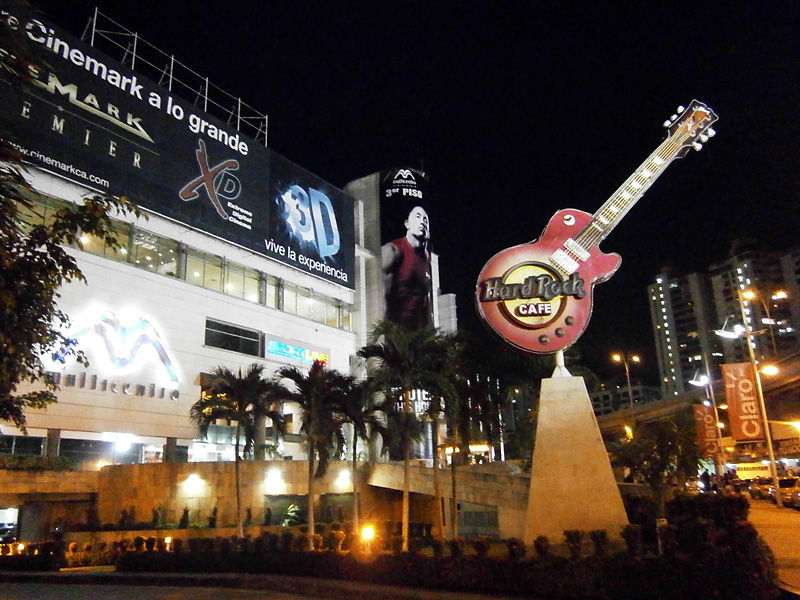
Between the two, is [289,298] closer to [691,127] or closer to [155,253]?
[155,253]

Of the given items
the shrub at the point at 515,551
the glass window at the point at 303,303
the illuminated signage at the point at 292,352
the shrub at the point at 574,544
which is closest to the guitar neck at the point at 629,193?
the shrub at the point at 574,544

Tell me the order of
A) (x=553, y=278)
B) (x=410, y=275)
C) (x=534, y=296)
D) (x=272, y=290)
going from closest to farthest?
(x=534, y=296), (x=553, y=278), (x=272, y=290), (x=410, y=275)

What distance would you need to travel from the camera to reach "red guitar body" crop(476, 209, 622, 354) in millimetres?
22672

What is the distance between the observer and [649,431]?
37.9 metres

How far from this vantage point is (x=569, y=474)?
2091 centimetres

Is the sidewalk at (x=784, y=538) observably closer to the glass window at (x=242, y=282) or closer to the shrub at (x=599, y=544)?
the shrub at (x=599, y=544)

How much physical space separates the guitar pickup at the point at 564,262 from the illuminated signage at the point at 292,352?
29301 mm

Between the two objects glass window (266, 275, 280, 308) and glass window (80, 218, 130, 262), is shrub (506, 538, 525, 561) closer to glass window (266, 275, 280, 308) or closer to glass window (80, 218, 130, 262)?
glass window (80, 218, 130, 262)

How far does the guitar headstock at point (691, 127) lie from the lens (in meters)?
25.2

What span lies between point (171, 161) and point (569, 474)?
34687mm

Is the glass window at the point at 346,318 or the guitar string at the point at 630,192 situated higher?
the glass window at the point at 346,318

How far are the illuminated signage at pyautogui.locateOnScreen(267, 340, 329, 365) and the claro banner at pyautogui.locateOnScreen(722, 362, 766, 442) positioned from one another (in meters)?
27.1

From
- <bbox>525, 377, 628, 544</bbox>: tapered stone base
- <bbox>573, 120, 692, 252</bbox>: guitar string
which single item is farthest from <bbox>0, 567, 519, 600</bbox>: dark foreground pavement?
<bbox>573, 120, 692, 252</bbox>: guitar string

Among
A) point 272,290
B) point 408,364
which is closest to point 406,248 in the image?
point 272,290
